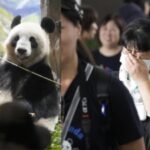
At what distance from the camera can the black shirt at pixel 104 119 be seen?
163 cm

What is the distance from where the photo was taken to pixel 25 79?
4.40ft

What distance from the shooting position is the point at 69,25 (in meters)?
→ 1.63

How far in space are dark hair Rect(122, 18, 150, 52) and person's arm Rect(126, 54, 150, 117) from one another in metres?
0.06

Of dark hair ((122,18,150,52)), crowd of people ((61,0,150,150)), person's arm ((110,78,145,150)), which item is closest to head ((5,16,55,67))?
crowd of people ((61,0,150,150))

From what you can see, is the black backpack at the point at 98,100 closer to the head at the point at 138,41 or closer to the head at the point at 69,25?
the head at the point at 69,25

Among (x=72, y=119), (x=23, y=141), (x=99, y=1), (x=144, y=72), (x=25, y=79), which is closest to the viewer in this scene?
(x=23, y=141)

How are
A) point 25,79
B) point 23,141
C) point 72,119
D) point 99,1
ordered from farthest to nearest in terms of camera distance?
point 99,1 < point 72,119 < point 25,79 < point 23,141

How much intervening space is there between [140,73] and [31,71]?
48.1 inches

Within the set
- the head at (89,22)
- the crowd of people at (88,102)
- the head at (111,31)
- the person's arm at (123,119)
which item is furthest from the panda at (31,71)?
the head at (111,31)

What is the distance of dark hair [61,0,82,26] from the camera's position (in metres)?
1.61

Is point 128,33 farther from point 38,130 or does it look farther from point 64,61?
point 38,130

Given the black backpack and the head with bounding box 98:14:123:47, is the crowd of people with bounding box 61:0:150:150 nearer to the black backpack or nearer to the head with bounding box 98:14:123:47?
the black backpack

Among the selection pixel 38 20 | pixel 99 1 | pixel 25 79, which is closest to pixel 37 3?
pixel 38 20

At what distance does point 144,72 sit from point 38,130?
1290mm
